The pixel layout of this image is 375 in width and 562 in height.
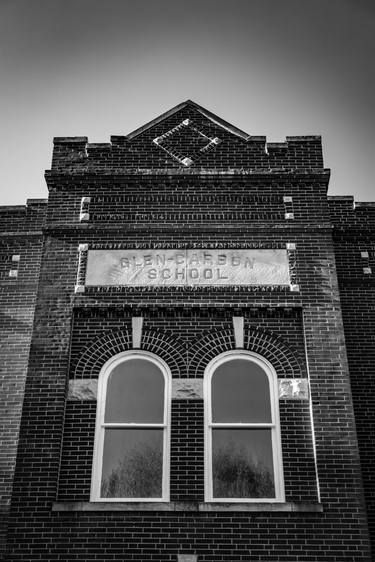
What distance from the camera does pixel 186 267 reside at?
12203mm

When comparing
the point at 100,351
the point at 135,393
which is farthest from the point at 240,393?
the point at 100,351

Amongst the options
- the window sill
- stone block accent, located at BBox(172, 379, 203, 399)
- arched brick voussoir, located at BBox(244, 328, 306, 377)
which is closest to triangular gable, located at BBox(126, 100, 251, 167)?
arched brick voussoir, located at BBox(244, 328, 306, 377)

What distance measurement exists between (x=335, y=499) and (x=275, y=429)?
139 cm

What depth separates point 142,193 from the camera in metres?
13.0

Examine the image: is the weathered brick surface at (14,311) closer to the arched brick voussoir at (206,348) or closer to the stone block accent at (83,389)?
the stone block accent at (83,389)

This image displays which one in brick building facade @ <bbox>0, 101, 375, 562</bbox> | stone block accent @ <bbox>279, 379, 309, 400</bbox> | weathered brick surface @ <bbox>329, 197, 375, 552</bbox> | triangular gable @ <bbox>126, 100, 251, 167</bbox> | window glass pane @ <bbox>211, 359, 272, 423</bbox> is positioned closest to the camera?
brick building facade @ <bbox>0, 101, 375, 562</bbox>

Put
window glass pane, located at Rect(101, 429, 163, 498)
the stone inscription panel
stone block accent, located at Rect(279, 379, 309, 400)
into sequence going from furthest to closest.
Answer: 1. the stone inscription panel
2. stone block accent, located at Rect(279, 379, 309, 400)
3. window glass pane, located at Rect(101, 429, 163, 498)

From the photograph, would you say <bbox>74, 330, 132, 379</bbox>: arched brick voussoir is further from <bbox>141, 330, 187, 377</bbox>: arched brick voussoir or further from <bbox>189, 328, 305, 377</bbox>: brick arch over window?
<bbox>189, 328, 305, 377</bbox>: brick arch over window

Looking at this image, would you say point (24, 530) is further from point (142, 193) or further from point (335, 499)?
point (142, 193)

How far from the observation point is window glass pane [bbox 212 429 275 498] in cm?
1046

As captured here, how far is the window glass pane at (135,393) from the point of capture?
1102 cm

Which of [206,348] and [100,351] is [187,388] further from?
[100,351]

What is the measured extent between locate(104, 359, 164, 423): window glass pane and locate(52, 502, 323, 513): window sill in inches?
54.2

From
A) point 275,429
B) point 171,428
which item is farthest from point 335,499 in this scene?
point 171,428
